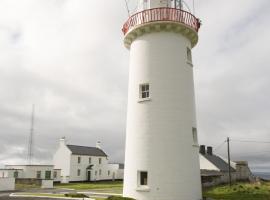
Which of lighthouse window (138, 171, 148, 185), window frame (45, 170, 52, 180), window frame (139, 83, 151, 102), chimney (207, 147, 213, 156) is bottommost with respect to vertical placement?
window frame (45, 170, 52, 180)

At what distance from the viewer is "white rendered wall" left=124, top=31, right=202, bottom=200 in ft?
58.8

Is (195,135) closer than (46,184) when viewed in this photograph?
Yes

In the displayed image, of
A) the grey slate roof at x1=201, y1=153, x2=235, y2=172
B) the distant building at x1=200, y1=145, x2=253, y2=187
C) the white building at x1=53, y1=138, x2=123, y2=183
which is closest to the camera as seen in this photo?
the distant building at x1=200, y1=145, x2=253, y2=187

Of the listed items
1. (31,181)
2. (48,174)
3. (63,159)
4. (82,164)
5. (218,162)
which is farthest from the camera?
(82,164)

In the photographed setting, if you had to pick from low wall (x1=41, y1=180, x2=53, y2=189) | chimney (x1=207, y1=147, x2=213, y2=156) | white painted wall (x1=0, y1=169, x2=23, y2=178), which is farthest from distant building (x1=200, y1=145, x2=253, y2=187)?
white painted wall (x1=0, y1=169, x2=23, y2=178)

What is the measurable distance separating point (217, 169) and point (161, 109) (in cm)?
3665

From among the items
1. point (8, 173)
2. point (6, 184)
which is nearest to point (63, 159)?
point (8, 173)

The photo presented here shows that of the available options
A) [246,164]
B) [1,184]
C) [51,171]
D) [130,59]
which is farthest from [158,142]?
[246,164]

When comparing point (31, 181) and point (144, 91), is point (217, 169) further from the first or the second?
point (144, 91)

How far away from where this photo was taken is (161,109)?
1855cm

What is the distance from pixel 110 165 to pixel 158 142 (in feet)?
177

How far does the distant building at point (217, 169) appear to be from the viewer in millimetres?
44084

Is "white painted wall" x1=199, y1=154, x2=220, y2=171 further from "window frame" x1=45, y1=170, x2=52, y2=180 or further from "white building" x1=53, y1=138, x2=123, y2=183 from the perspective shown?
"window frame" x1=45, y1=170, x2=52, y2=180

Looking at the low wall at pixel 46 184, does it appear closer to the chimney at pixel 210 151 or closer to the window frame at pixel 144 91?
the window frame at pixel 144 91
